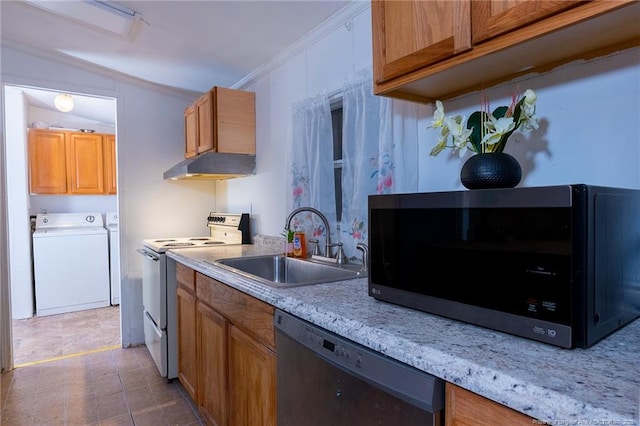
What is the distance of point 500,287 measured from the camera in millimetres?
806

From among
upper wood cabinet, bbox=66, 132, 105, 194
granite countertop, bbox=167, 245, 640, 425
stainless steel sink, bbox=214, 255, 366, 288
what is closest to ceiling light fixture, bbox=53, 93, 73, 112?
upper wood cabinet, bbox=66, 132, 105, 194

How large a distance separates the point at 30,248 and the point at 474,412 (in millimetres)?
4605

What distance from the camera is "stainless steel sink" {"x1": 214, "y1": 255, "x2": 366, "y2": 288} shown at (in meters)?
1.81

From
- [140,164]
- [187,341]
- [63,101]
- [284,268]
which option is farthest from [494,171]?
[63,101]

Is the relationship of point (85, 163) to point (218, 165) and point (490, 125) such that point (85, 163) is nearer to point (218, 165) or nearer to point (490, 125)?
point (218, 165)

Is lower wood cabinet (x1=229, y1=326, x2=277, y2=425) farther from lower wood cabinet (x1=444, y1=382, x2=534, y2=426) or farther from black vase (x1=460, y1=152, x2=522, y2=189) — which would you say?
black vase (x1=460, y1=152, x2=522, y2=189)

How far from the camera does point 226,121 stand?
2.68 m

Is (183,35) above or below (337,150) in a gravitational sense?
above

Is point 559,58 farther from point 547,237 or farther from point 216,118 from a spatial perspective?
point 216,118

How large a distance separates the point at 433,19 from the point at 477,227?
0.62 meters

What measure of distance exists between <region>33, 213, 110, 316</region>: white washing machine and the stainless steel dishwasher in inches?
151

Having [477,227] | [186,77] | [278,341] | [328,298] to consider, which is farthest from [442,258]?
[186,77]

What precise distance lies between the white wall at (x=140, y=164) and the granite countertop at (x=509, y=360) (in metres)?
2.57

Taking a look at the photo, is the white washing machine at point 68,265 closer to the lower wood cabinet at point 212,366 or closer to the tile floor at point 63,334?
the tile floor at point 63,334
